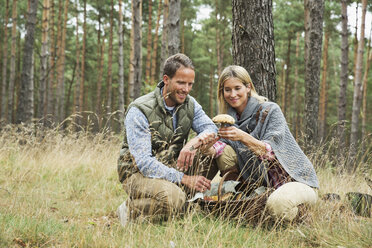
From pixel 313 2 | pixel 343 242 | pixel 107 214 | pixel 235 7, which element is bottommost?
pixel 107 214

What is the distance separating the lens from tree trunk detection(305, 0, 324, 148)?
6379 mm

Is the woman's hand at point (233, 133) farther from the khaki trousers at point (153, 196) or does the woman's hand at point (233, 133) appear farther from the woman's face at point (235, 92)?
the woman's face at point (235, 92)

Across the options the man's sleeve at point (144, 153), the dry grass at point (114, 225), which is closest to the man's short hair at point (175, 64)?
the man's sleeve at point (144, 153)

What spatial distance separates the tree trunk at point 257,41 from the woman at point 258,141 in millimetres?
724

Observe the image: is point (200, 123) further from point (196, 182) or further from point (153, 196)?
point (153, 196)

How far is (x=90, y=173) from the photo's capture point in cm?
489

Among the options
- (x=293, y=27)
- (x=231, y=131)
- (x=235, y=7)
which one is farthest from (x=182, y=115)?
(x=293, y=27)

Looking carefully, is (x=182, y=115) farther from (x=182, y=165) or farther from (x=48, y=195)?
(x=48, y=195)

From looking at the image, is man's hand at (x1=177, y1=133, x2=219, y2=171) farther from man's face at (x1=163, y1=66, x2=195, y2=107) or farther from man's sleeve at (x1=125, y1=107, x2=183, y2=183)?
man's face at (x1=163, y1=66, x2=195, y2=107)

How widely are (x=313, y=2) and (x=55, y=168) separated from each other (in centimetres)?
556

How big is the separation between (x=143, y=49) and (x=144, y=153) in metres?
18.0

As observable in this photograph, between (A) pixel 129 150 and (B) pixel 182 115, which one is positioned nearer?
(A) pixel 129 150

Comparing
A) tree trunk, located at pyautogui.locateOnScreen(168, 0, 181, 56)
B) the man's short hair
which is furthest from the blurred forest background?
the man's short hair

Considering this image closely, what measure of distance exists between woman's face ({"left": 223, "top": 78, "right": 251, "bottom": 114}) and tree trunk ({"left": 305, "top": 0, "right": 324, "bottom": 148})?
356cm
